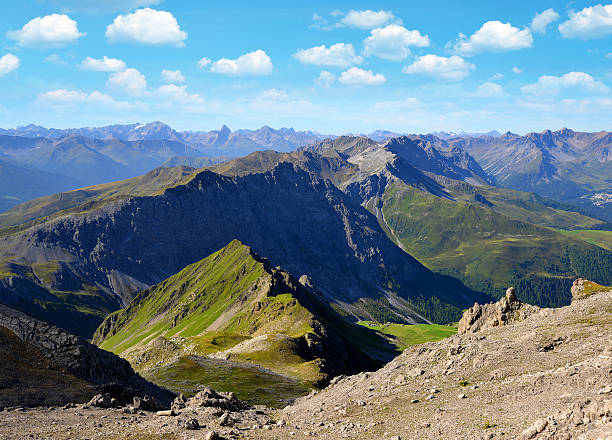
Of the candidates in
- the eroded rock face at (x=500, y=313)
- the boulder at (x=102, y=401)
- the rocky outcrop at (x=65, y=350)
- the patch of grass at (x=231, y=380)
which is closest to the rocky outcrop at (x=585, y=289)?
the eroded rock face at (x=500, y=313)

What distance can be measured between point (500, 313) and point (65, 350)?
73.0 metres

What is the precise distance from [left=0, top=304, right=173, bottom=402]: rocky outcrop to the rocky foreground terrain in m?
13.4

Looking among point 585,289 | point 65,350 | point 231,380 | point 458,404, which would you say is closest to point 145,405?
point 65,350

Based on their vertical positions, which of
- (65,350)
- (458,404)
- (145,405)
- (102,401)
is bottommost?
(145,405)

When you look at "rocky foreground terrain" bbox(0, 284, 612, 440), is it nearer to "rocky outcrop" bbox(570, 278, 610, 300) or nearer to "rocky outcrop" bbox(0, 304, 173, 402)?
"rocky outcrop" bbox(570, 278, 610, 300)

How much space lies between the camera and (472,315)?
8862 centimetres

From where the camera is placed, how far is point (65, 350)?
6384cm

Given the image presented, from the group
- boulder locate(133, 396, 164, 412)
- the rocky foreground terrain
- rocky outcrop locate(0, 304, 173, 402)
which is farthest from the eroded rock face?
rocky outcrop locate(0, 304, 173, 402)

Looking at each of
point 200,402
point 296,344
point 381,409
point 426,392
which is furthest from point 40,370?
point 296,344

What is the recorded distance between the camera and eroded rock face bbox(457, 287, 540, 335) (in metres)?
71.9

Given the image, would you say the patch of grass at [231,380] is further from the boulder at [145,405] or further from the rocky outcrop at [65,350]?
the boulder at [145,405]

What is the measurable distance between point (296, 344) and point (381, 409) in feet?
333

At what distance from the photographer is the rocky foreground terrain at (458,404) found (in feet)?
108

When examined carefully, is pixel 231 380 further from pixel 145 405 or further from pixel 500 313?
pixel 500 313
